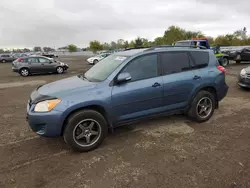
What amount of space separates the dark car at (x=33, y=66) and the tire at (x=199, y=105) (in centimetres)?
1370

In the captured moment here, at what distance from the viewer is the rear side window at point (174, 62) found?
13.5 feet

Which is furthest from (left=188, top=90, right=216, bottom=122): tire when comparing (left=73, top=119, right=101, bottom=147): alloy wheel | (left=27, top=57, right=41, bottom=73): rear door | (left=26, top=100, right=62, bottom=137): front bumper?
(left=27, top=57, right=41, bottom=73): rear door

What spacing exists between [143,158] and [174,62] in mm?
2113

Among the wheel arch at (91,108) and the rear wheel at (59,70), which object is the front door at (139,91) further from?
the rear wheel at (59,70)

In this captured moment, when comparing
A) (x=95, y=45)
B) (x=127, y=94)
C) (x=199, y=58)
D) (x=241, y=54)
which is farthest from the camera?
(x=95, y=45)

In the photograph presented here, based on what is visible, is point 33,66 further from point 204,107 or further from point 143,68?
point 204,107

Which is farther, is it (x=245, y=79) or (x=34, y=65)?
(x=34, y=65)

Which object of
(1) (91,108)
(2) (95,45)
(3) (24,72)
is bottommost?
(1) (91,108)

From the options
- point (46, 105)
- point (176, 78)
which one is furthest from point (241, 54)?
point (46, 105)

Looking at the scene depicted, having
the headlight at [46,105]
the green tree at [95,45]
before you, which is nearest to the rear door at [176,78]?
the headlight at [46,105]

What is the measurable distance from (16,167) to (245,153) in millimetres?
3675

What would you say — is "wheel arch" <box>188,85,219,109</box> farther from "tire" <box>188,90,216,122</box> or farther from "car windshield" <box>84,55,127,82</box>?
"car windshield" <box>84,55,127,82</box>

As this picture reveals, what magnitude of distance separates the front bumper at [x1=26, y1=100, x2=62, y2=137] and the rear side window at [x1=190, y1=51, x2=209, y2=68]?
3.06 m

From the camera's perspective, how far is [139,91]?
3721mm
